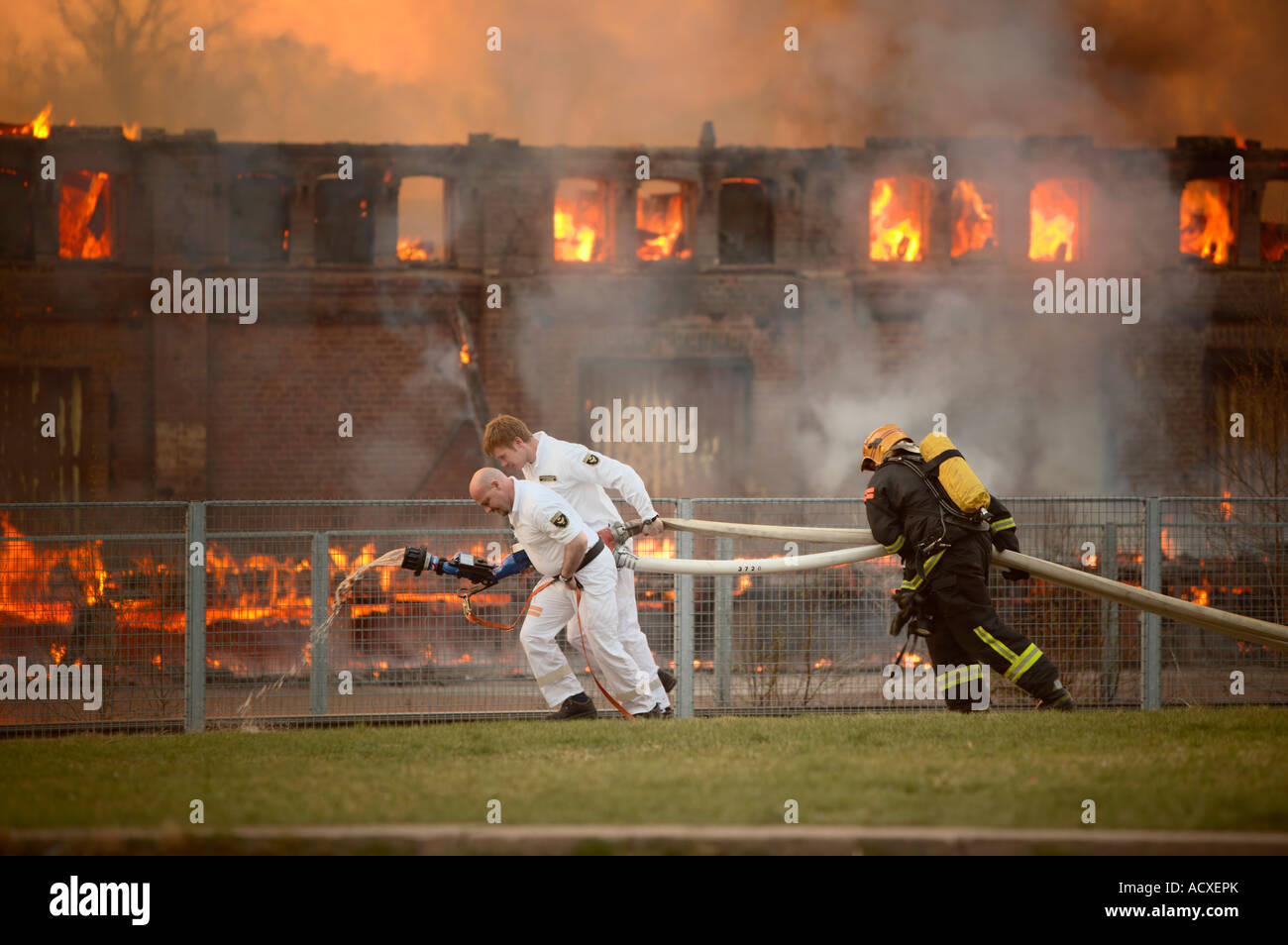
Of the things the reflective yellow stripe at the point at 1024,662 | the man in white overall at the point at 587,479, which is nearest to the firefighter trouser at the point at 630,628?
the man in white overall at the point at 587,479

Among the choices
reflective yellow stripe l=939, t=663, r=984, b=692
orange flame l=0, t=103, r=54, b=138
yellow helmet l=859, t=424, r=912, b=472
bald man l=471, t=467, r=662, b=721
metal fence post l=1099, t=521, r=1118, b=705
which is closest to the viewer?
bald man l=471, t=467, r=662, b=721

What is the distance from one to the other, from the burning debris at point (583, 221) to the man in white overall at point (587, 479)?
37.1 ft

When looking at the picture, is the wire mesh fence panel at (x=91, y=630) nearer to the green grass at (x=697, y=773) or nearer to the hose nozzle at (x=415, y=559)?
the green grass at (x=697, y=773)

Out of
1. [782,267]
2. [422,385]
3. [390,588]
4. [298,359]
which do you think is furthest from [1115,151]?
[390,588]

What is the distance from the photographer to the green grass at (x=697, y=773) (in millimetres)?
4801

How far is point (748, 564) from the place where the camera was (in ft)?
25.5

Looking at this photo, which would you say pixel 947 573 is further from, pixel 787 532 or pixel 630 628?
pixel 630 628

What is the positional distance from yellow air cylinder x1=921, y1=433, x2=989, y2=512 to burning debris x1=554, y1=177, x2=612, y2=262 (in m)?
12.0

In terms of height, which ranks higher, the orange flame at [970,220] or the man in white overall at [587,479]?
the orange flame at [970,220]

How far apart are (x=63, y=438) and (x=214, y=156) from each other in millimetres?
4882

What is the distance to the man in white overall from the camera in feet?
Result: 25.0

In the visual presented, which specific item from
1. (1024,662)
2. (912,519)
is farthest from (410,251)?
(1024,662)

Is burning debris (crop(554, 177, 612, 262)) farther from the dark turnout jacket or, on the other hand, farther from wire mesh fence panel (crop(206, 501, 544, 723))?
the dark turnout jacket

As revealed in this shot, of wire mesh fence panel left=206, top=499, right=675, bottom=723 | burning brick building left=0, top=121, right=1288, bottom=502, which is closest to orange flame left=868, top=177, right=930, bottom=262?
burning brick building left=0, top=121, right=1288, bottom=502
